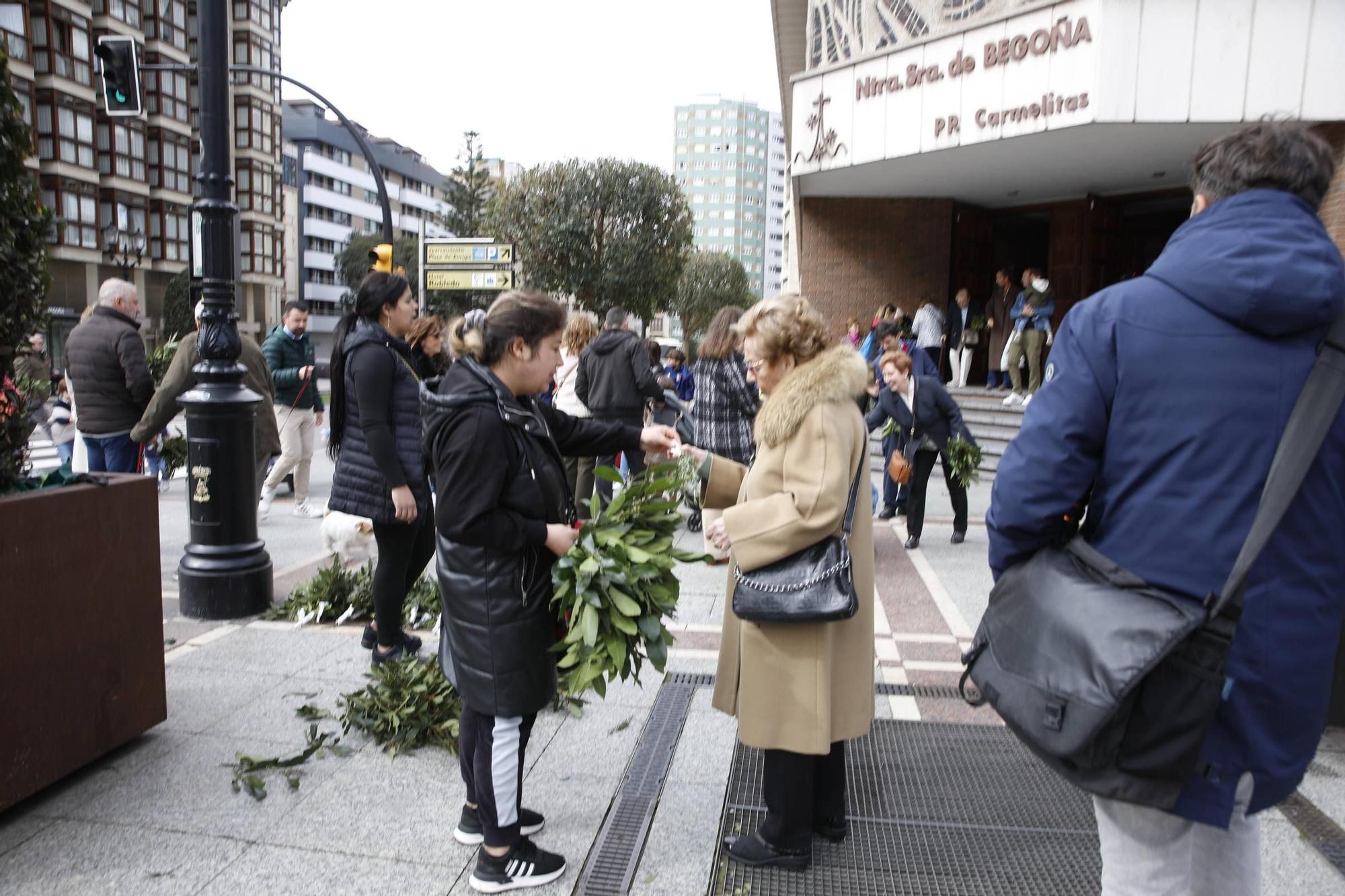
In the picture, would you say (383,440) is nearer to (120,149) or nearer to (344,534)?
(344,534)

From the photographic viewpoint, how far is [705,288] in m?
74.4

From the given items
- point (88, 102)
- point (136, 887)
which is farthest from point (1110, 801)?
point (88, 102)

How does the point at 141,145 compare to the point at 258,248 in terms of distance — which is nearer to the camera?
the point at 141,145

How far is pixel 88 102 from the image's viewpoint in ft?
125

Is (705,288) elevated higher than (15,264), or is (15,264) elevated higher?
(705,288)

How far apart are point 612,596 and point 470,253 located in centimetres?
1130

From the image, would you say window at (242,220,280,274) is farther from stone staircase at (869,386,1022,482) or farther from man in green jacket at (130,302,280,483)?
man in green jacket at (130,302,280,483)

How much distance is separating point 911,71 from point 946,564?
30.8ft

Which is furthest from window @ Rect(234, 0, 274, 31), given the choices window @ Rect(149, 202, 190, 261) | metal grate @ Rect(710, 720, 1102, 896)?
metal grate @ Rect(710, 720, 1102, 896)

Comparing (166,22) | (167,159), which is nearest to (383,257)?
(167,159)

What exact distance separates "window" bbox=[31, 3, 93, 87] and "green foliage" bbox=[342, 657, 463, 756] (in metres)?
40.3

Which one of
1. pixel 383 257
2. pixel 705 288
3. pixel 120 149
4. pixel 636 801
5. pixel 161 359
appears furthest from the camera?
pixel 705 288

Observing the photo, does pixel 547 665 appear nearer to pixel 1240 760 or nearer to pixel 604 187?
pixel 1240 760

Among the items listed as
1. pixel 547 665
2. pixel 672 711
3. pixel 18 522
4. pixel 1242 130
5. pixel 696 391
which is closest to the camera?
pixel 1242 130
